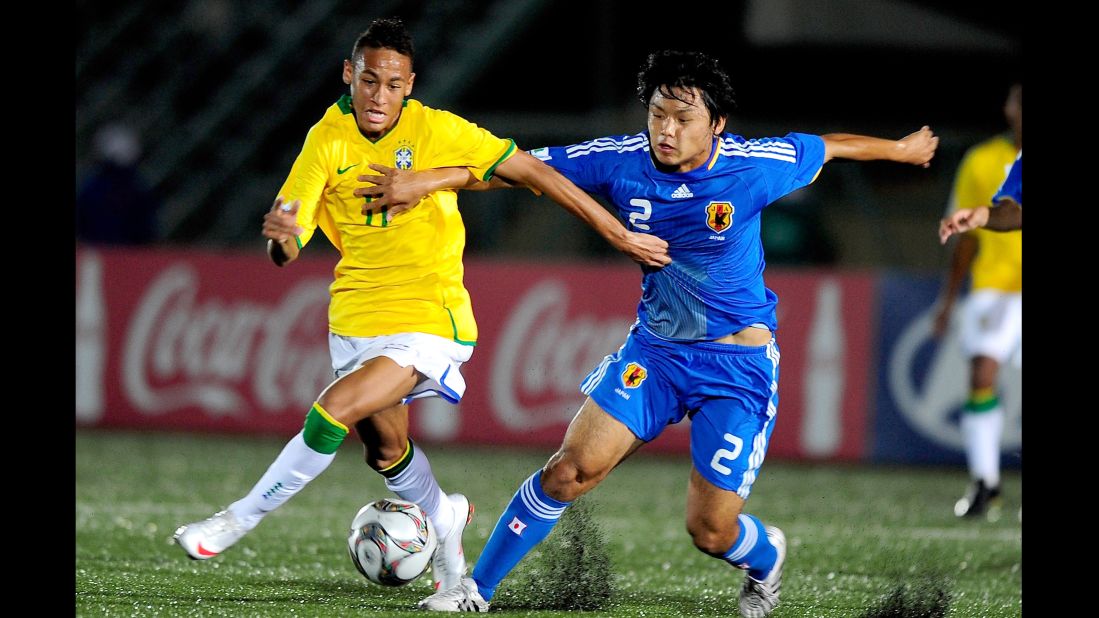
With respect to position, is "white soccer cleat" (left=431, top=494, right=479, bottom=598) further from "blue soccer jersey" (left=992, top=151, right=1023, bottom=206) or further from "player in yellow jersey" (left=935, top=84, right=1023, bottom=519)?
"player in yellow jersey" (left=935, top=84, right=1023, bottom=519)

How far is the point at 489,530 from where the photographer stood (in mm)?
7891

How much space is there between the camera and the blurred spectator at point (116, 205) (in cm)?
1254

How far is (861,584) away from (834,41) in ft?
32.4

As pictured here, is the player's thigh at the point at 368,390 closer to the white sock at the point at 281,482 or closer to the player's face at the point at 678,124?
the white sock at the point at 281,482

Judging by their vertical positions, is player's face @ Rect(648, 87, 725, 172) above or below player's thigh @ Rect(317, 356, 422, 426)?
above

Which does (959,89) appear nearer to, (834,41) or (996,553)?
(834,41)

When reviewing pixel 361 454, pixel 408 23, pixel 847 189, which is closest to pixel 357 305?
pixel 361 454

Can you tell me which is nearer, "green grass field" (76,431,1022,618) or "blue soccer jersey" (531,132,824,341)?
"blue soccer jersey" (531,132,824,341)

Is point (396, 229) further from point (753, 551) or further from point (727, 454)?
point (753, 551)

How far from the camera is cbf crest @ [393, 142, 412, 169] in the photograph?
582cm

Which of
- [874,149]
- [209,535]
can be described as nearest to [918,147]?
[874,149]

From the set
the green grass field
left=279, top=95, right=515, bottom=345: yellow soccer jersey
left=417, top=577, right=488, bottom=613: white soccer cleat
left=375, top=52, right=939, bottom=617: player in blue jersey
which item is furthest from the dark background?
left=417, top=577, right=488, bottom=613: white soccer cleat
